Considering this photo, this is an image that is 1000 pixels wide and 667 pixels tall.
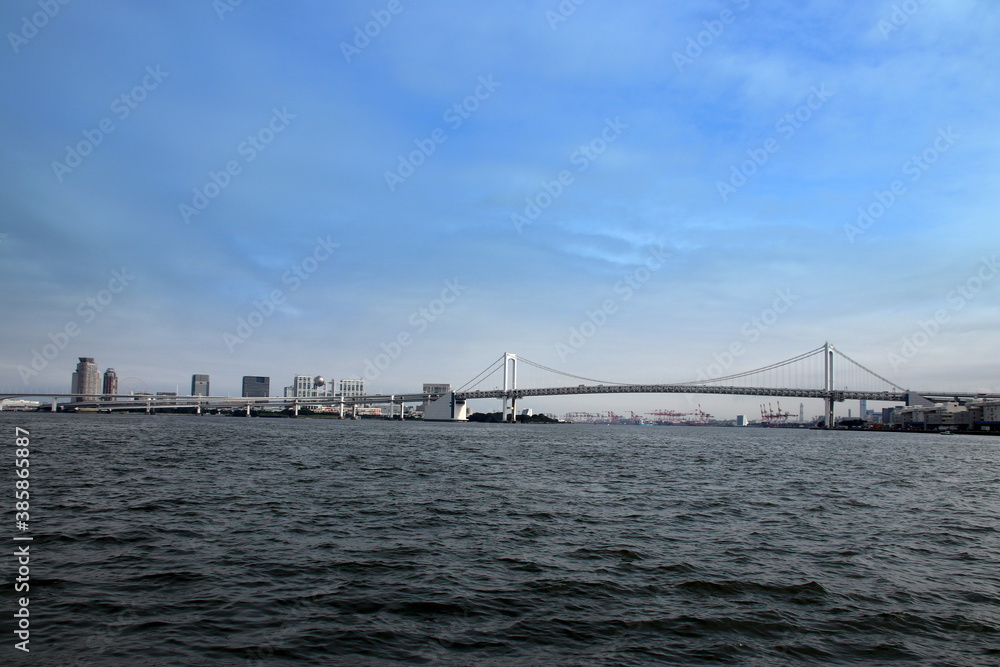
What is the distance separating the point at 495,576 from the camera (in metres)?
8.88

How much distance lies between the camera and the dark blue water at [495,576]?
6.41 metres

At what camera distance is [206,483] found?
58.8ft

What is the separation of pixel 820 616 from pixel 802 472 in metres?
21.9

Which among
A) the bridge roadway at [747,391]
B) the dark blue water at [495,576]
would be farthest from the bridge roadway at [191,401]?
the dark blue water at [495,576]

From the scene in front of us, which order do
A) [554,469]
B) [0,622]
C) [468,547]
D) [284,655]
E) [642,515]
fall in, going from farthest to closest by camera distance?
[554,469] < [642,515] < [468,547] < [0,622] < [284,655]

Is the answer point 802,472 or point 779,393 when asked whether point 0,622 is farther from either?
point 779,393

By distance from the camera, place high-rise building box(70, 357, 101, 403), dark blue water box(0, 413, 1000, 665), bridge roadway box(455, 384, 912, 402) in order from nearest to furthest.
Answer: dark blue water box(0, 413, 1000, 665), bridge roadway box(455, 384, 912, 402), high-rise building box(70, 357, 101, 403)

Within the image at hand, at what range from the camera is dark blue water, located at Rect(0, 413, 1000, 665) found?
21.0ft

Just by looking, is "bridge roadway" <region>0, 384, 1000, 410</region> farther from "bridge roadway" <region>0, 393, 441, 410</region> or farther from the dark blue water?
the dark blue water

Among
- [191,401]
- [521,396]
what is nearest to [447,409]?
[521,396]

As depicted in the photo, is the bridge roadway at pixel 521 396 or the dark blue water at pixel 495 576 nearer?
the dark blue water at pixel 495 576

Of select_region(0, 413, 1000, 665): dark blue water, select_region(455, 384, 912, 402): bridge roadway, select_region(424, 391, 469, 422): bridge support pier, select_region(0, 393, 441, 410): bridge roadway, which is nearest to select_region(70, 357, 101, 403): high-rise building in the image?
select_region(0, 393, 441, 410): bridge roadway

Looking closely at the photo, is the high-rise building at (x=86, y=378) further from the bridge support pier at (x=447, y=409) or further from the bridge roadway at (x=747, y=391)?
the bridge roadway at (x=747, y=391)

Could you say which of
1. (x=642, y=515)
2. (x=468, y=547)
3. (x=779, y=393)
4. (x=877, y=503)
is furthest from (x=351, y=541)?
(x=779, y=393)
